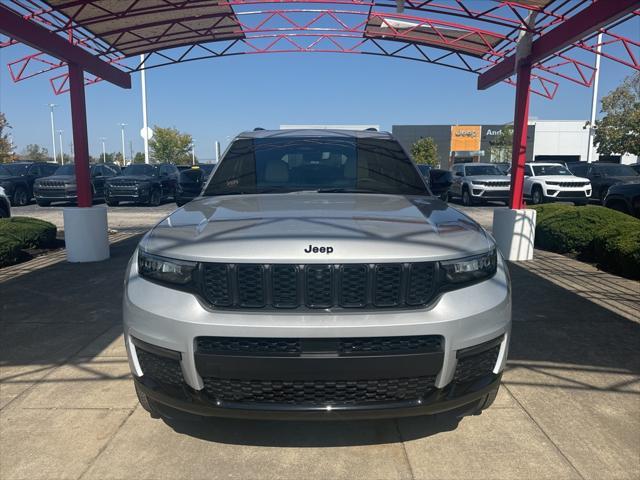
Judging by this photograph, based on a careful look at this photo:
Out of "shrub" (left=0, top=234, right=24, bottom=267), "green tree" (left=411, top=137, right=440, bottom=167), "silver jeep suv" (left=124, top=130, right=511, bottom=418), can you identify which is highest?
"green tree" (left=411, top=137, right=440, bottom=167)

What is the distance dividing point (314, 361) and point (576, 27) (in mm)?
6403

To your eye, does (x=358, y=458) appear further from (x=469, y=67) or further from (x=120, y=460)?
(x=469, y=67)

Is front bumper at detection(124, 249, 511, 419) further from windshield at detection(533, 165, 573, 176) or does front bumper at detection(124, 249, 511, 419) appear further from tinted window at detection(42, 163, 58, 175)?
tinted window at detection(42, 163, 58, 175)

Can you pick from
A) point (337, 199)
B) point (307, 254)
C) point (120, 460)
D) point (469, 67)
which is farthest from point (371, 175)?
point (469, 67)

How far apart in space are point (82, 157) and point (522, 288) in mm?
7045

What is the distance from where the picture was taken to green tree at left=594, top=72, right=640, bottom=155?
32072mm

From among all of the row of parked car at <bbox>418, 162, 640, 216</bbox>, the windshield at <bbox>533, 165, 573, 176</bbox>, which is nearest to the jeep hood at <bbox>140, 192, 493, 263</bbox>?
the row of parked car at <bbox>418, 162, 640, 216</bbox>

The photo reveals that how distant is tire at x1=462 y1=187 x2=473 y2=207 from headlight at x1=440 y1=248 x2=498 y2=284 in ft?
56.5

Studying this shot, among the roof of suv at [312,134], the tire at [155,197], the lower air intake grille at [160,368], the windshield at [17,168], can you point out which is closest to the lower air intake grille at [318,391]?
the lower air intake grille at [160,368]

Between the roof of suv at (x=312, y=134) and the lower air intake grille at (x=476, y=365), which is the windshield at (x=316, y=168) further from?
the lower air intake grille at (x=476, y=365)

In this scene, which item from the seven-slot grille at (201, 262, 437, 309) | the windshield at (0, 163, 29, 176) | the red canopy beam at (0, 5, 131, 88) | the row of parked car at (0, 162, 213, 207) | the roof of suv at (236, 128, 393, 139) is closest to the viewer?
the seven-slot grille at (201, 262, 437, 309)

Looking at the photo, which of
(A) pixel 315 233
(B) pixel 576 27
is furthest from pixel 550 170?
(A) pixel 315 233

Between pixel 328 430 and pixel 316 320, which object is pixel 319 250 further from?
pixel 328 430

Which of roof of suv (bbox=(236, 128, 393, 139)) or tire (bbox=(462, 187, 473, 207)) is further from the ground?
roof of suv (bbox=(236, 128, 393, 139))
